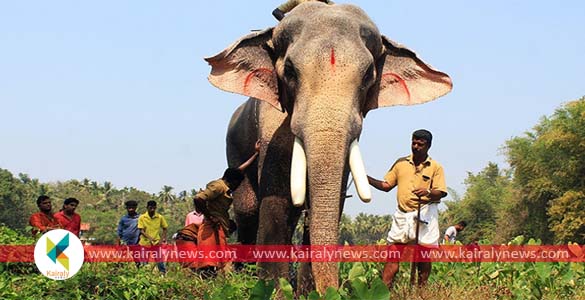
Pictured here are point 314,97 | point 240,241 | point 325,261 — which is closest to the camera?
point 325,261

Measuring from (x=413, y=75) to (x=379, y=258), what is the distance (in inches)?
89.3

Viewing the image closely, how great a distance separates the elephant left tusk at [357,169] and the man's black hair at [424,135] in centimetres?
123

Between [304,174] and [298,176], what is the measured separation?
57mm

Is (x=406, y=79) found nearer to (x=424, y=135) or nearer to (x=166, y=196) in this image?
(x=424, y=135)

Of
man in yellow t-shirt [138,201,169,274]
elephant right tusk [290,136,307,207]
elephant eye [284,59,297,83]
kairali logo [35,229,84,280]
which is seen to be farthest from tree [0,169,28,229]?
elephant right tusk [290,136,307,207]

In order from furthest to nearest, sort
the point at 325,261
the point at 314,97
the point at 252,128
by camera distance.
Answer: the point at 252,128
the point at 314,97
the point at 325,261

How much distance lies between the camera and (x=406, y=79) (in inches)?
340

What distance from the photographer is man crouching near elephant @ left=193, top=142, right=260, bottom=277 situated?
30.2 ft

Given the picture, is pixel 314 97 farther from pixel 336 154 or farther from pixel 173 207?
pixel 173 207

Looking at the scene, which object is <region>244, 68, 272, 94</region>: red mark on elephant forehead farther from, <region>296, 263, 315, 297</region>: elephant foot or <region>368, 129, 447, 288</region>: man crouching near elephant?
<region>296, 263, 315, 297</region>: elephant foot

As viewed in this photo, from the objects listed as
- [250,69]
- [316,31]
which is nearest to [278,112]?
[250,69]

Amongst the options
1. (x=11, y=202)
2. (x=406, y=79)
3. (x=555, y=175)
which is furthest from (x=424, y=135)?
(x=11, y=202)

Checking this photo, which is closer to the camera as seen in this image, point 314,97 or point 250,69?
point 314,97

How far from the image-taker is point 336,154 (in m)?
7.14
